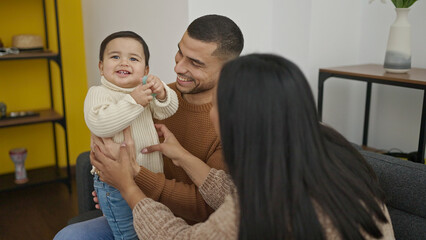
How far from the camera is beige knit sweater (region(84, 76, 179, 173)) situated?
51.4 inches

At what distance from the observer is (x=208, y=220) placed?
36.9 inches

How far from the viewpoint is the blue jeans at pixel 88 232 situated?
150cm

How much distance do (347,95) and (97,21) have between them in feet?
5.94

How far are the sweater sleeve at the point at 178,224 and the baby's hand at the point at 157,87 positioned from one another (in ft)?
1.31

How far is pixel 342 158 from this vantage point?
979 mm

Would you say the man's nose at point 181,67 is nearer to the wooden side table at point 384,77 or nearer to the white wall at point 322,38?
the white wall at point 322,38

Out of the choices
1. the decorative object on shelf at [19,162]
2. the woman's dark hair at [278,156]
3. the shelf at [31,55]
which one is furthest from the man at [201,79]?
the decorative object on shelf at [19,162]

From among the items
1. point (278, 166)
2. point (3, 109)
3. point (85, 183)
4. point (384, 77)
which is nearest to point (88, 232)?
point (85, 183)

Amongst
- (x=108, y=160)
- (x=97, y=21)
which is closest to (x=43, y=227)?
(x=97, y=21)

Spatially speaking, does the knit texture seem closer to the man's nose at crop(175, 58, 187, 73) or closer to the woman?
the woman

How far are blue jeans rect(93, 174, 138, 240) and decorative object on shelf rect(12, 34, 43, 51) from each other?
1.83 meters

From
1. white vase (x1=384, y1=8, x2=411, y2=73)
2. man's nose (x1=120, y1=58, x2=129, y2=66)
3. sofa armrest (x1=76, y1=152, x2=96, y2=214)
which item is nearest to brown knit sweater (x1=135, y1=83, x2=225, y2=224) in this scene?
man's nose (x1=120, y1=58, x2=129, y2=66)

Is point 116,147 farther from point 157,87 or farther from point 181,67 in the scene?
point 181,67

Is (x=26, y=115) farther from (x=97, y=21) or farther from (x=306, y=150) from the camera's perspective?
(x=306, y=150)
